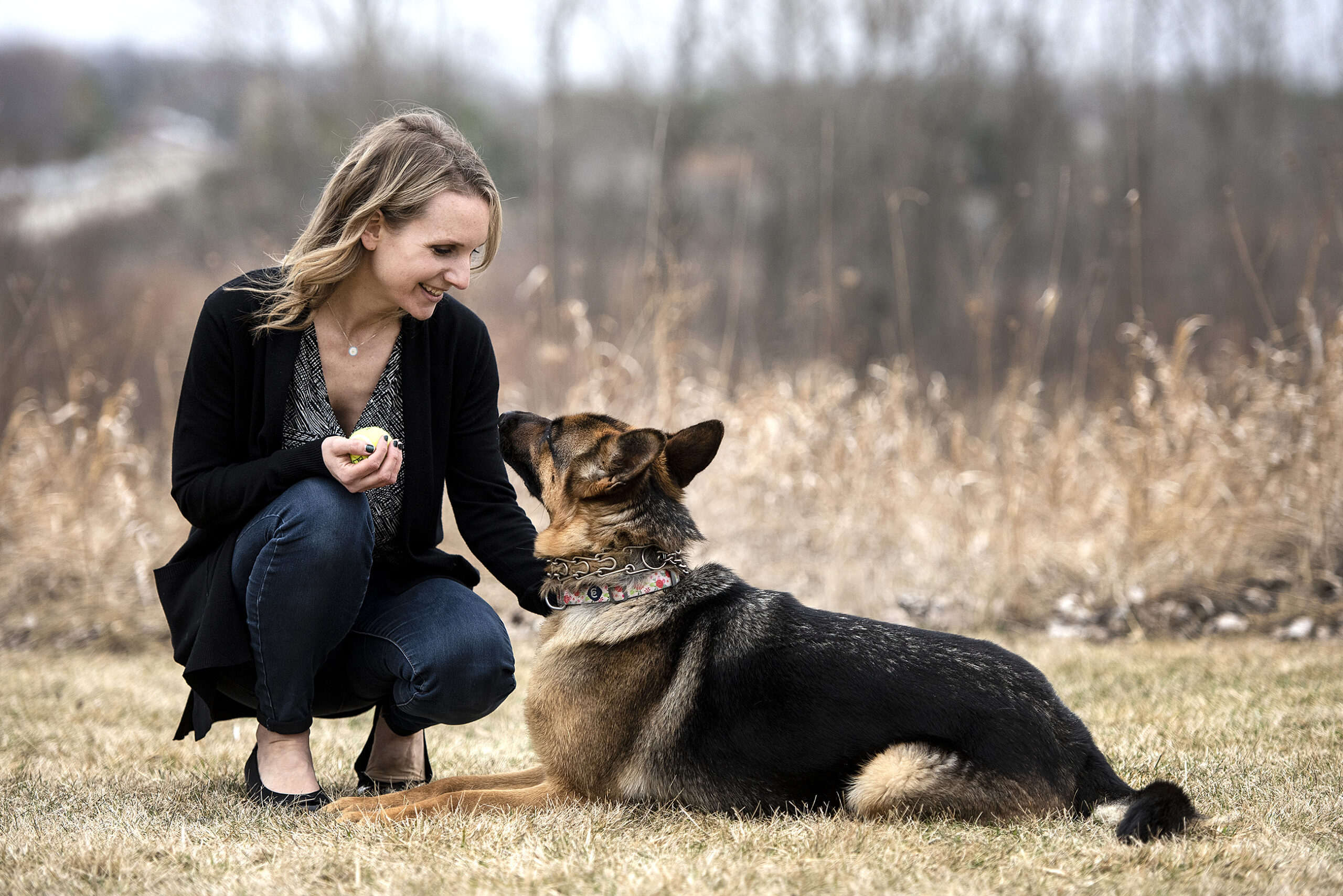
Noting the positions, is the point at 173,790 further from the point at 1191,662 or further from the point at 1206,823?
the point at 1191,662

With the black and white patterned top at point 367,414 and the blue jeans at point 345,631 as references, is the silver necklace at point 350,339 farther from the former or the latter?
the blue jeans at point 345,631

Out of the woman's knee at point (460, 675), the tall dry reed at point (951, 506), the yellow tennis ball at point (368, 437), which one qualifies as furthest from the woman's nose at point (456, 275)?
the tall dry reed at point (951, 506)

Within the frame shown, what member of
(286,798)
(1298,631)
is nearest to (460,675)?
(286,798)

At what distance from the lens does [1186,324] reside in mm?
6012

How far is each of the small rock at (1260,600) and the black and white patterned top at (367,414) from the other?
5065 millimetres

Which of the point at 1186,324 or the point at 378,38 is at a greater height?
the point at 378,38

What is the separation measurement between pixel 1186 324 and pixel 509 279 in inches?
484

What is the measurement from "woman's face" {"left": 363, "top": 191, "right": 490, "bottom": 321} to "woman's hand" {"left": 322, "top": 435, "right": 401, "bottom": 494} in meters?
0.49

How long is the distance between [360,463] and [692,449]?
39.1 inches

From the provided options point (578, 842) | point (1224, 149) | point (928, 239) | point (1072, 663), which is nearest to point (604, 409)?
point (1072, 663)

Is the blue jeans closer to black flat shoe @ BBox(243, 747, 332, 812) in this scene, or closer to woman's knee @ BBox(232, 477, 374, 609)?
woman's knee @ BBox(232, 477, 374, 609)

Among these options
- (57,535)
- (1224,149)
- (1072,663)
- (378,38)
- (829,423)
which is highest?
(378,38)

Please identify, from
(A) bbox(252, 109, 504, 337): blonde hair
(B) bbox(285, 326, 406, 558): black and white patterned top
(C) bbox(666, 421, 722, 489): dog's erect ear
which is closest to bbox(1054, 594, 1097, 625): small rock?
(C) bbox(666, 421, 722, 489): dog's erect ear

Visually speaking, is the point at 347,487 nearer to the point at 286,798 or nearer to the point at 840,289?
the point at 286,798
